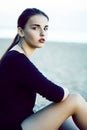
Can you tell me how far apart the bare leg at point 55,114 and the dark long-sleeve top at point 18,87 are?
0.23ft

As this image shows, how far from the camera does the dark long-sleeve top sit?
294cm

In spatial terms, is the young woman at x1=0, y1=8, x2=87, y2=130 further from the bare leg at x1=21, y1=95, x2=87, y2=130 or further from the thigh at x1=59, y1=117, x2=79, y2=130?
the thigh at x1=59, y1=117, x2=79, y2=130

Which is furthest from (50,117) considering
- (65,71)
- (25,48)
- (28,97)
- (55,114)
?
(65,71)

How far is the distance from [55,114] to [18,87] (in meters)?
0.33

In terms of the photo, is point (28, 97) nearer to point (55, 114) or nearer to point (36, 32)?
point (55, 114)

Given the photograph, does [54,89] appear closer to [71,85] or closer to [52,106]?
[52,106]

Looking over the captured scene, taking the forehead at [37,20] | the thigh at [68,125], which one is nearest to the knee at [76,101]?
the thigh at [68,125]

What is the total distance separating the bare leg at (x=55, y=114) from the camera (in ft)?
9.89

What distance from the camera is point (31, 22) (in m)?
3.12

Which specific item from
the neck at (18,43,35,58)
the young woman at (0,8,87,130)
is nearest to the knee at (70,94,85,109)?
the young woman at (0,8,87,130)

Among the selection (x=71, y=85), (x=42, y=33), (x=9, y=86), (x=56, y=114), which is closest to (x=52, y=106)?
(x=56, y=114)

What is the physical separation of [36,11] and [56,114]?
78 cm

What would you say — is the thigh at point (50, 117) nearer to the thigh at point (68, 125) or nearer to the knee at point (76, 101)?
Result: the knee at point (76, 101)

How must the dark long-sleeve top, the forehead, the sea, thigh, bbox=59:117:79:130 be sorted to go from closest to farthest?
the dark long-sleeve top
the forehead
thigh, bbox=59:117:79:130
the sea
